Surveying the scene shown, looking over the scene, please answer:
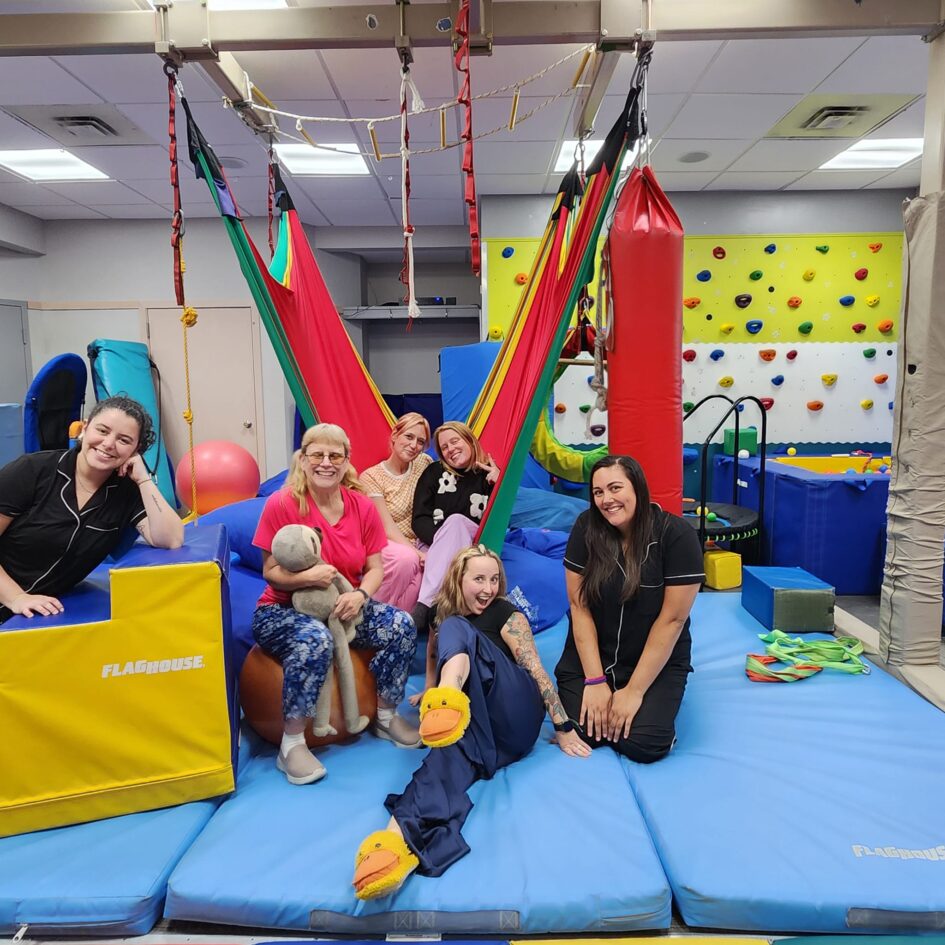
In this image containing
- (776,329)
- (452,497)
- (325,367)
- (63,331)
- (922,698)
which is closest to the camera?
(922,698)

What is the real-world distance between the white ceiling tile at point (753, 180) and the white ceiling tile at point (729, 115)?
0.76 meters

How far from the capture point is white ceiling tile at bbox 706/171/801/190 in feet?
15.8

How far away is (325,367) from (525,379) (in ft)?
3.15

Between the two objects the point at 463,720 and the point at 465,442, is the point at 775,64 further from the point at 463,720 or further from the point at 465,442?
the point at 463,720

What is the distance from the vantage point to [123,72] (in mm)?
3141

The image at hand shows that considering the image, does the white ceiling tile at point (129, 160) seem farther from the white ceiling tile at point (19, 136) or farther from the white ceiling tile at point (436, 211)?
the white ceiling tile at point (436, 211)

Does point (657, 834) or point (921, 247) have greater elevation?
point (921, 247)

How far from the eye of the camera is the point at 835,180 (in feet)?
16.3

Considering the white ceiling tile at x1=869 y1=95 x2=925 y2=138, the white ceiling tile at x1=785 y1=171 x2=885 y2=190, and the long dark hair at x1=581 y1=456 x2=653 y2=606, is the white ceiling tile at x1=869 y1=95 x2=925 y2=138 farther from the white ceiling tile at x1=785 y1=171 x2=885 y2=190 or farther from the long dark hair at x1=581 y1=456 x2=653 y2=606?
the long dark hair at x1=581 y1=456 x2=653 y2=606

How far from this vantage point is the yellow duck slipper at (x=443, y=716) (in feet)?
4.90

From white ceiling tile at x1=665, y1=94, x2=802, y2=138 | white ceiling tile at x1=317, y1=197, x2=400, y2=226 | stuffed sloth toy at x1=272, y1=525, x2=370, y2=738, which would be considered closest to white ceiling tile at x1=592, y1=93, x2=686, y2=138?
white ceiling tile at x1=665, y1=94, x2=802, y2=138

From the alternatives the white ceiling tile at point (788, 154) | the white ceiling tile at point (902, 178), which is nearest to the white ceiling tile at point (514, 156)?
the white ceiling tile at point (788, 154)

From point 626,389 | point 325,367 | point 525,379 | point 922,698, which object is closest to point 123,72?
point 325,367

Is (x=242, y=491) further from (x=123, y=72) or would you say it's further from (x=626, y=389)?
(x=626, y=389)
